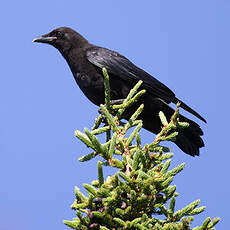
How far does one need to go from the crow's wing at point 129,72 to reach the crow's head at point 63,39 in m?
0.40

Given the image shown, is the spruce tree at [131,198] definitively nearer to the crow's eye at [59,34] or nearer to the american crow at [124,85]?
the american crow at [124,85]

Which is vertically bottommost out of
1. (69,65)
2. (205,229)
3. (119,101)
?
(205,229)

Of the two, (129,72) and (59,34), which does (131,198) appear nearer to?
(129,72)

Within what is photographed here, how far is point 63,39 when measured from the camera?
232 inches

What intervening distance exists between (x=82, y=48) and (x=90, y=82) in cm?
78

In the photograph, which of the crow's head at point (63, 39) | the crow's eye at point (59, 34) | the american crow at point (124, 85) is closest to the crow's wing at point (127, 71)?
the american crow at point (124, 85)

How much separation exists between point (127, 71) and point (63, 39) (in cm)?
117

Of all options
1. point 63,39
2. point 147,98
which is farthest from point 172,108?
point 63,39

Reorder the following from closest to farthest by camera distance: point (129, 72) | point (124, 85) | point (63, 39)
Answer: point (124, 85) < point (129, 72) < point (63, 39)

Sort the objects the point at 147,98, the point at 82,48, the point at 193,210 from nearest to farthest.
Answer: the point at 193,210 < the point at 147,98 < the point at 82,48

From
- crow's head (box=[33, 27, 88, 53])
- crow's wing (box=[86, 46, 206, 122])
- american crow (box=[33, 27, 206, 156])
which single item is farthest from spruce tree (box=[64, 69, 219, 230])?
crow's head (box=[33, 27, 88, 53])

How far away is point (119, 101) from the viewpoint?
15.8ft

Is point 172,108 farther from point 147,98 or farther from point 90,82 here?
point 90,82

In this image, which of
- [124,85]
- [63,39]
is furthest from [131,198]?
[63,39]
